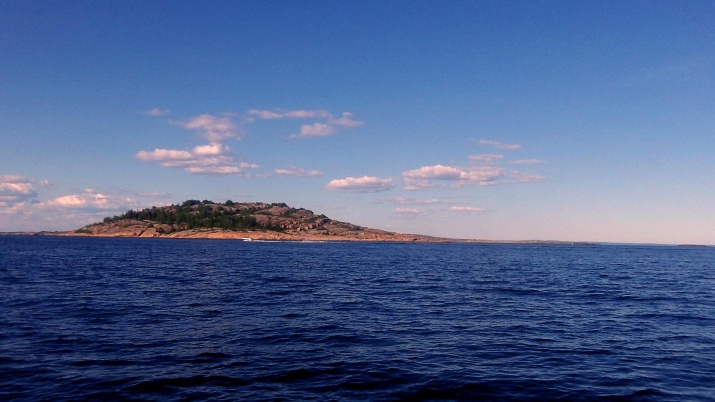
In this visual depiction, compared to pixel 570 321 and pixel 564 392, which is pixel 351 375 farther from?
pixel 570 321

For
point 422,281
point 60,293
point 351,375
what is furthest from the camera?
point 422,281

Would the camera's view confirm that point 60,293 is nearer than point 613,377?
No

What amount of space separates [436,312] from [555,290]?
2548 cm

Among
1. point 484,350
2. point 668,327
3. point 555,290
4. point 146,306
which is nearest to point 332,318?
point 484,350

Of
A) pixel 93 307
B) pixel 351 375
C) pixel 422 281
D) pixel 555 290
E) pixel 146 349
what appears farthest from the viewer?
pixel 422 281

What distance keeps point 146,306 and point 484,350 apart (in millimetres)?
29234

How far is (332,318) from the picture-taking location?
37.7 meters

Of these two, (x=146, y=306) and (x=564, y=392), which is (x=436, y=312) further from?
(x=146, y=306)

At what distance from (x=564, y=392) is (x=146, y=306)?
113 ft

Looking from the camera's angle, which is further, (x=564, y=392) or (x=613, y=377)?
(x=613, y=377)

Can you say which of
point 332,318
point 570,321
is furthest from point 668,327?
point 332,318

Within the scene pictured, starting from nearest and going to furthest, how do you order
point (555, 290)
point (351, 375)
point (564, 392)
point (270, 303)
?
point (564, 392), point (351, 375), point (270, 303), point (555, 290)

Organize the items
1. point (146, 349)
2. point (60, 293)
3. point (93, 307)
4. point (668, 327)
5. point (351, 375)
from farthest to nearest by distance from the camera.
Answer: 1. point (60, 293)
2. point (93, 307)
3. point (668, 327)
4. point (146, 349)
5. point (351, 375)

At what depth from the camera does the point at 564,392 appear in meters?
21.6
